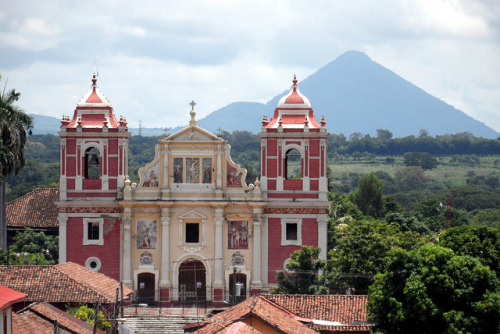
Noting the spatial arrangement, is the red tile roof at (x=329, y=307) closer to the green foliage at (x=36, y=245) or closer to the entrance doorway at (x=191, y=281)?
the entrance doorway at (x=191, y=281)

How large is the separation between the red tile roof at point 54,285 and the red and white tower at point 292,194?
11625 mm

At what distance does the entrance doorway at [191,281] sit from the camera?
188 ft

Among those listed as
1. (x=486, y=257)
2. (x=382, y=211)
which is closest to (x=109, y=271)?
(x=486, y=257)

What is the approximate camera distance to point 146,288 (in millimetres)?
57562

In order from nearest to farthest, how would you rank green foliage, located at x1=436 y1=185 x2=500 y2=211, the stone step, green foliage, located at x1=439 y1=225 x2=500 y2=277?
1. green foliage, located at x1=439 y1=225 x2=500 y2=277
2. the stone step
3. green foliage, located at x1=436 y1=185 x2=500 y2=211

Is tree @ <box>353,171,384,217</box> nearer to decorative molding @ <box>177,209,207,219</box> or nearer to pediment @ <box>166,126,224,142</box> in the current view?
decorative molding @ <box>177,209,207,219</box>

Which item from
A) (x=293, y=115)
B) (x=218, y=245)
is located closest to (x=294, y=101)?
(x=293, y=115)

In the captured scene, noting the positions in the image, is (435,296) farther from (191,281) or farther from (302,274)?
(191,281)

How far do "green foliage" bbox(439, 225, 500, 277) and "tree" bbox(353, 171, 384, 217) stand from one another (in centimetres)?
5223

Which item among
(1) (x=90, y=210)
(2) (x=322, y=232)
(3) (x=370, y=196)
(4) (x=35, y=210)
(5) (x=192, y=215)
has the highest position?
(3) (x=370, y=196)

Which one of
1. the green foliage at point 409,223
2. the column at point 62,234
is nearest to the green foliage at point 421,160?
the green foliage at point 409,223

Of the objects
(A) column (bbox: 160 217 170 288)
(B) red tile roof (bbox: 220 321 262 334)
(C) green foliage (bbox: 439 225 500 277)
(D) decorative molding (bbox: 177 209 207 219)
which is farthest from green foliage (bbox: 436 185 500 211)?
(B) red tile roof (bbox: 220 321 262 334)

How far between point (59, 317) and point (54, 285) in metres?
4.99

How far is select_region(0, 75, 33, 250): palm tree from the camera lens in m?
57.4
